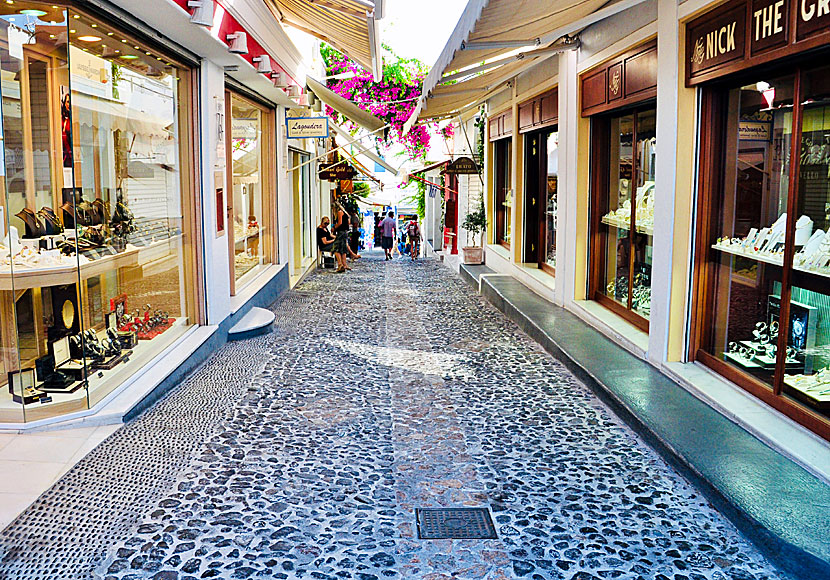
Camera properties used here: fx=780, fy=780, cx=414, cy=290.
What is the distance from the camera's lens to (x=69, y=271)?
5.45 m

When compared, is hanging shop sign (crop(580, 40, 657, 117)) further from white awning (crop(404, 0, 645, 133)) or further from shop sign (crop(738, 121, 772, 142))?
shop sign (crop(738, 121, 772, 142))

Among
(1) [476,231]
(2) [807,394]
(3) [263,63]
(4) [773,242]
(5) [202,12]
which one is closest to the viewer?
(2) [807,394]

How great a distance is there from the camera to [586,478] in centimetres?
462

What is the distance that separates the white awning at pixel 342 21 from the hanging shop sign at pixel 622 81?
Result: 2457mm

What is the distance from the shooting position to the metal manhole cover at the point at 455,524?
3.89 meters

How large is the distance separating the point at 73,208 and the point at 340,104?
33.2 ft

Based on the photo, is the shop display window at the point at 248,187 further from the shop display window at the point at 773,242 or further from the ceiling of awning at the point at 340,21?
the shop display window at the point at 773,242

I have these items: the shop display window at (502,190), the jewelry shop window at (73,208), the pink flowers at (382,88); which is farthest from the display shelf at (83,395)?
the pink flowers at (382,88)

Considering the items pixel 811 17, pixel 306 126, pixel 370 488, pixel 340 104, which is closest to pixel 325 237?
pixel 340 104

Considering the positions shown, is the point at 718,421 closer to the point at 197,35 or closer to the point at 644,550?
the point at 644,550

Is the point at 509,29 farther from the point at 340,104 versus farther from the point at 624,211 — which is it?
the point at 340,104

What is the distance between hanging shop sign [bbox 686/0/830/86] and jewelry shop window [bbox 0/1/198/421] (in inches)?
172

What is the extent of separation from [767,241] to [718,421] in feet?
4.21

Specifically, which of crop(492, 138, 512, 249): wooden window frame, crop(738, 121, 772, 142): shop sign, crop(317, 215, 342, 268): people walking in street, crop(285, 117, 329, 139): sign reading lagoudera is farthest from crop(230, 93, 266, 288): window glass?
crop(738, 121, 772, 142): shop sign
